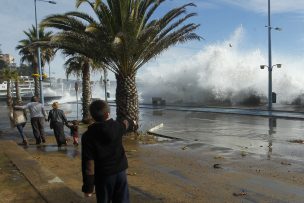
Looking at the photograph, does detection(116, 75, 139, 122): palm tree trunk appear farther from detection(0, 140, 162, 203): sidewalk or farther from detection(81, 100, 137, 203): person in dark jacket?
detection(81, 100, 137, 203): person in dark jacket

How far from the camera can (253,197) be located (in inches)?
239

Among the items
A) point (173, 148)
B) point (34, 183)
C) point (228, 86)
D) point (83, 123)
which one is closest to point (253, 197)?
point (34, 183)

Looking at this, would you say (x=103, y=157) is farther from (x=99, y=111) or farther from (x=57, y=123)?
(x=57, y=123)

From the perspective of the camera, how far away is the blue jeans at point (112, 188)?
3871mm

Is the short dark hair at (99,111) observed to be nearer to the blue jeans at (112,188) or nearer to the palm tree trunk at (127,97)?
the blue jeans at (112,188)

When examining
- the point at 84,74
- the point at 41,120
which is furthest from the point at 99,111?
the point at 84,74

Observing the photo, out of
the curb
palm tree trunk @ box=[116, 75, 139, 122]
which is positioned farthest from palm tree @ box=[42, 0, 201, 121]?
the curb

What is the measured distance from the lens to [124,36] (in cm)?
1300

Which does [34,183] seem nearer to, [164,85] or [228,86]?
[228,86]

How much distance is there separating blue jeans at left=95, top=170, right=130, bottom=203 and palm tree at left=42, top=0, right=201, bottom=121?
31.0 ft

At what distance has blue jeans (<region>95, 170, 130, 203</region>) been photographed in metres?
3.87

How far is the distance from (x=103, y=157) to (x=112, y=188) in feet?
1.07

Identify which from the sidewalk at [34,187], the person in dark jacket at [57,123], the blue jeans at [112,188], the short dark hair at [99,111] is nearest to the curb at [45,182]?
the sidewalk at [34,187]

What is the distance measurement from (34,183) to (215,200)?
9.28 feet
